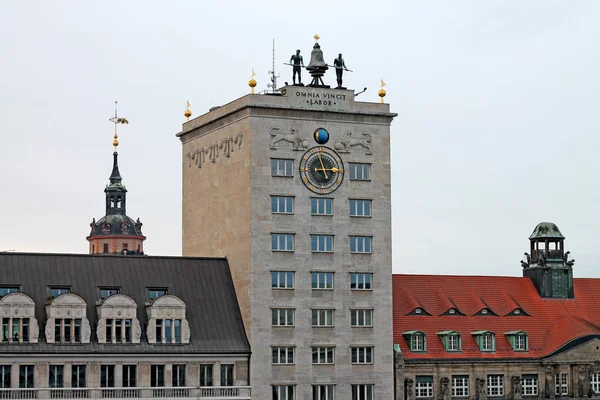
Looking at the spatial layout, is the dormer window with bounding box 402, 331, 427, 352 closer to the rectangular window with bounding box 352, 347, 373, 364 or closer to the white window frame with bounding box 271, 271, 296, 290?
the rectangular window with bounding box 352, 347, 373, 364

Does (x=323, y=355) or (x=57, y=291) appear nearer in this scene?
(x=57, y=291)

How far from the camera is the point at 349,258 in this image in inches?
4894

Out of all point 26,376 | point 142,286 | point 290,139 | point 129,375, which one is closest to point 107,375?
point 129,375

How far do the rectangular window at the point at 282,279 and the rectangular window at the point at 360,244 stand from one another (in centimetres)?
608

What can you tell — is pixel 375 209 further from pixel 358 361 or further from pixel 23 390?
→ pixel 23 390

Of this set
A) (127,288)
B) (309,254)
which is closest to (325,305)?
(309,254)

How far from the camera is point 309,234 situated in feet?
403

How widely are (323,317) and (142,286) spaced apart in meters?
15.1

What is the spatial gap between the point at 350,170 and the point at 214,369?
20.4 meters

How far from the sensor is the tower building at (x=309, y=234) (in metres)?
121

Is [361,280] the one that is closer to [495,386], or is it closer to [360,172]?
[360,172]

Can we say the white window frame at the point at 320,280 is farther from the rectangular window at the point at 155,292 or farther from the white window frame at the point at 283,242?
the rectangular window at the point at 155,292

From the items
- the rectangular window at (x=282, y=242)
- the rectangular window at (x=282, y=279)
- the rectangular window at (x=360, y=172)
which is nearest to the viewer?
the rectangular window at (x=282, y=279)

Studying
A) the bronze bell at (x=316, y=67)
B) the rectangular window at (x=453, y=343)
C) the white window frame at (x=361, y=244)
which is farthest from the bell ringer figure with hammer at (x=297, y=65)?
the rectangular window at (x=453, y=343)
